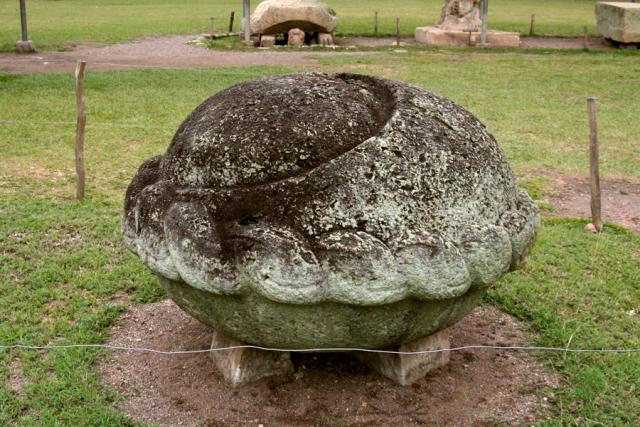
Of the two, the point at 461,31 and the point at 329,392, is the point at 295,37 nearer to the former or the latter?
the point at 461,31

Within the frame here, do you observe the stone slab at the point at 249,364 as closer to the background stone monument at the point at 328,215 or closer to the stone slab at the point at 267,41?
the background stone monument at the point at 328,215

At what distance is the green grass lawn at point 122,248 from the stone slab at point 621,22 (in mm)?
6154

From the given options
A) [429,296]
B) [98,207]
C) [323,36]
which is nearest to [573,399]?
[429,296]

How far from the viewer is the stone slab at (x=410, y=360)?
4.12 m

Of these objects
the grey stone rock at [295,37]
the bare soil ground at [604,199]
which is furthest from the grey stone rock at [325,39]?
the bare soil ground at [604,199]

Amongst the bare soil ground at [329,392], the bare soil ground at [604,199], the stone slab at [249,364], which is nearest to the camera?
the bare soil ground at [329,392]

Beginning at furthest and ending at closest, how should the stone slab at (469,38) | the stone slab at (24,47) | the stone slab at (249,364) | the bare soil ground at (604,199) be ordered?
1. the stone slab at (469,38)
2. the stone slab at (24,47)
3. the bare soil ground at (604,199)
4. the stone slab at (249,364)

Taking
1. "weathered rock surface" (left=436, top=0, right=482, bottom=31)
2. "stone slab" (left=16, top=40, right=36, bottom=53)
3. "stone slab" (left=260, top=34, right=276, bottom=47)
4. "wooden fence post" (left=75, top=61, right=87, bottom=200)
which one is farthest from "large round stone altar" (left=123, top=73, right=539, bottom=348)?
"weathered rock surface" (left=436, top=0, right=482, bottom=31)

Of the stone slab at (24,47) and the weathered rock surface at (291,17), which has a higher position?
A: the weathered rock surface at (291,17)

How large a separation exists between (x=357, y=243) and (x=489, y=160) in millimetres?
972

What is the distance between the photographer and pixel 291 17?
1959cm

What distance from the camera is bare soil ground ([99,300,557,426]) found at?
3.90 meters

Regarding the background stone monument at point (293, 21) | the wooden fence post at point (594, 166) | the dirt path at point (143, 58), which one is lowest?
the wooden fence post at point (594, 166)

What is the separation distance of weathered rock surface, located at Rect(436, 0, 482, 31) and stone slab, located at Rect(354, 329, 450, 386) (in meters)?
17.7
